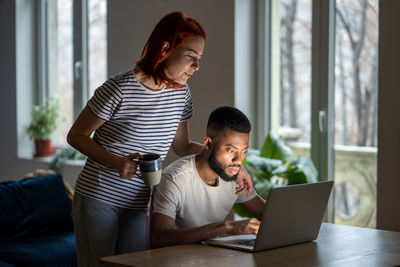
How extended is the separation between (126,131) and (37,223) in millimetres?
1661

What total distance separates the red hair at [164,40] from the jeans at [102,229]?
1.70 feet

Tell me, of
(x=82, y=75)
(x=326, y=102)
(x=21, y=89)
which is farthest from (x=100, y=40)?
(x=326, y=102)

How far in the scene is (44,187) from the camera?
379 cm

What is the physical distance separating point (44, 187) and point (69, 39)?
2.22 m

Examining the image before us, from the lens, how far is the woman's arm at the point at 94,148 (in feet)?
6.90

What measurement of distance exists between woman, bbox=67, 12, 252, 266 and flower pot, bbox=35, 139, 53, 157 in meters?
3.47

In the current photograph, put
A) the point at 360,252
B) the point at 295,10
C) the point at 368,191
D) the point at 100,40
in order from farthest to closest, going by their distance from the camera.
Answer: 1. the point at 100,40
2. the point at 295,10
3. the point at 368,191
4. the point at 360,252

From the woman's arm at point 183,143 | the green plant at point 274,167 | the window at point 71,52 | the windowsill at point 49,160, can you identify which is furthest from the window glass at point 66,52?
the woman's arm at point 183,143

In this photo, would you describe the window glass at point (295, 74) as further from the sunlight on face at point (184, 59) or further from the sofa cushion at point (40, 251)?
the sunlight on face at point (184, 59)

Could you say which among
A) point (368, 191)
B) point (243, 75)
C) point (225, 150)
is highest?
point (243, 75)

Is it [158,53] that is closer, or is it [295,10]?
[158,53]

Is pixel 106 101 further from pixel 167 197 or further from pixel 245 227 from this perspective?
pixel 245 227

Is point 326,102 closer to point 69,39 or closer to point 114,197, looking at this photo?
point 114,197

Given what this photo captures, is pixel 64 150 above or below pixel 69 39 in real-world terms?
below
